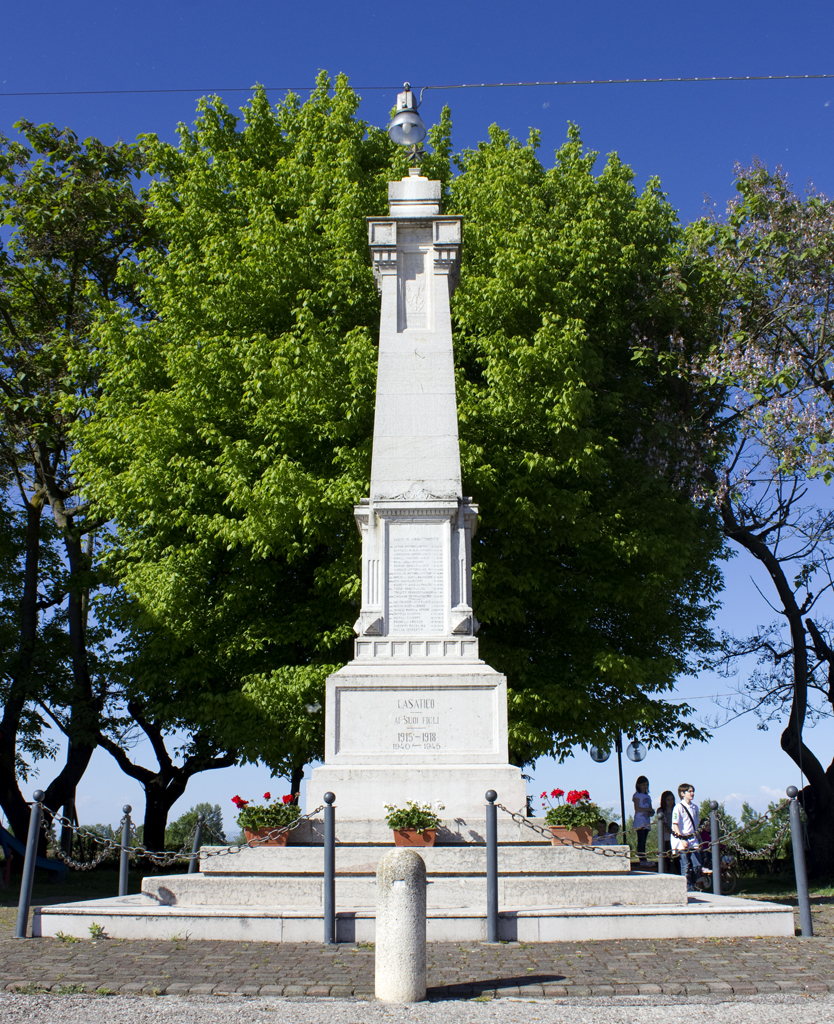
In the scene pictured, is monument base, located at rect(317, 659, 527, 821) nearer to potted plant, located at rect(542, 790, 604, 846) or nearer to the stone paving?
potted plant, located at rect(542, 790, 604, 846)

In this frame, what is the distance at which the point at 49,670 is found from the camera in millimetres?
20109

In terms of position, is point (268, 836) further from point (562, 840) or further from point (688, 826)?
point (688, 826)

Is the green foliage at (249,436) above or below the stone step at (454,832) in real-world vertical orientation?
above

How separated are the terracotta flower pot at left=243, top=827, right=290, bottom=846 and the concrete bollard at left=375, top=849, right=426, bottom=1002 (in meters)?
3.26

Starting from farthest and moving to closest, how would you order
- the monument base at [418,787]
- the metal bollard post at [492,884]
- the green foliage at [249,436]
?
the green foliage at [249,436]
the monument base at [418,787]
the metal bollard post at [492,884]

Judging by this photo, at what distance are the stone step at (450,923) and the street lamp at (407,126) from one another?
11.3 m

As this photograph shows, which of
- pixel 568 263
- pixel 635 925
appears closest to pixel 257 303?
pixel 568 263

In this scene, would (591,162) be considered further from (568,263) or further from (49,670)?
(49,670)

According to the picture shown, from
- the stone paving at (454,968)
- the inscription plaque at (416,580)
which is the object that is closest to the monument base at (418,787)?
the inscription plaque at (416,580)

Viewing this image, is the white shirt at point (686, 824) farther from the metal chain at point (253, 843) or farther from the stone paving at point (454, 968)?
the metal chain at point (253, 843)

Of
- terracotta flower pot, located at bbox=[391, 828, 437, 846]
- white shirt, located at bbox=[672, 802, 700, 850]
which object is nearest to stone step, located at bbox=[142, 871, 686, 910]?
terracotta flower pot, located at bbox=[391, 828, 437, 846]

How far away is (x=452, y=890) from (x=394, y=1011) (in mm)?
2982

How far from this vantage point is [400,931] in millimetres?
6012

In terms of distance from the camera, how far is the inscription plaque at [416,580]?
11.5 m
